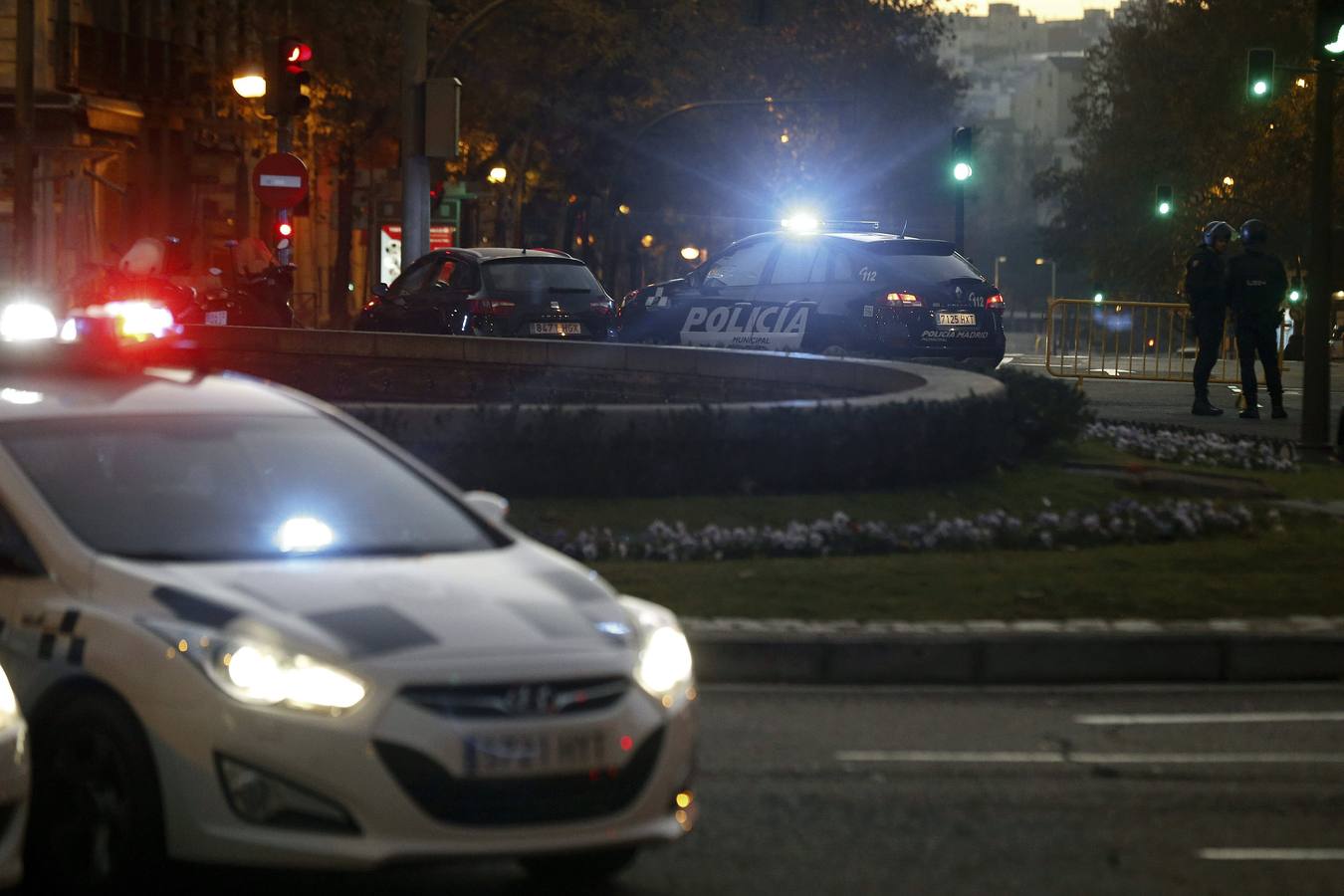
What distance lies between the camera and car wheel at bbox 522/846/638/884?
235 inches

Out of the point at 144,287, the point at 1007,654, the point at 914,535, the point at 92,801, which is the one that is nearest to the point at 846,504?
the point at 914,535

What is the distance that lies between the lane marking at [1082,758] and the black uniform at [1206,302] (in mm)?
16077

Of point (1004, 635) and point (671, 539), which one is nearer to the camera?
point (1004, 635)

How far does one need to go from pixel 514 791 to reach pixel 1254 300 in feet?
61.2

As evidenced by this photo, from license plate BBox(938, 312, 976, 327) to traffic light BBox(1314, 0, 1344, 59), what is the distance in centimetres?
720

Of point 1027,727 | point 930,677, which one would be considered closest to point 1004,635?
point 930,677

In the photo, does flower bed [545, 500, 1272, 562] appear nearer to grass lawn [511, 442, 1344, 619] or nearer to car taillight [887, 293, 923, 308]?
grass lawn [511, 442, 1344, 619]

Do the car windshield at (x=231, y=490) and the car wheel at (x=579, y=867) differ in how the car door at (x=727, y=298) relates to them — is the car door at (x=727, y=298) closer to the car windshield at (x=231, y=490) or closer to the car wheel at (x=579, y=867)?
the car windshield at (x=231, y=490)

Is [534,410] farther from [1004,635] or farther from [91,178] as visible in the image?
[91,178]

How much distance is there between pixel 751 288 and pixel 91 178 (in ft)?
71.3

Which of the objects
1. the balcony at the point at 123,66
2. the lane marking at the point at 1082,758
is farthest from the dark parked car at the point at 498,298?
the lane marking at the point at 1082,758

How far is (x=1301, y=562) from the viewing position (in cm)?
1167

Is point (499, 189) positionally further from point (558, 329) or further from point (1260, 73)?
point (558, 329)

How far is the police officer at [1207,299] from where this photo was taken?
23.6m
